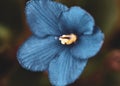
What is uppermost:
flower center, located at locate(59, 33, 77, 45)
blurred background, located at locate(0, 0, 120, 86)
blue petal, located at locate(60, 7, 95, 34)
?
blue petal, located at locate(60, 7, 95, 34)

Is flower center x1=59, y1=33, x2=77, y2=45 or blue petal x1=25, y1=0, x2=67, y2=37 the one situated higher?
blue petal x1=25, y1=0, x2=67, y2=37

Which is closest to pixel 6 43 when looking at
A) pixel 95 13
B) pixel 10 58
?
pixel 10 58
